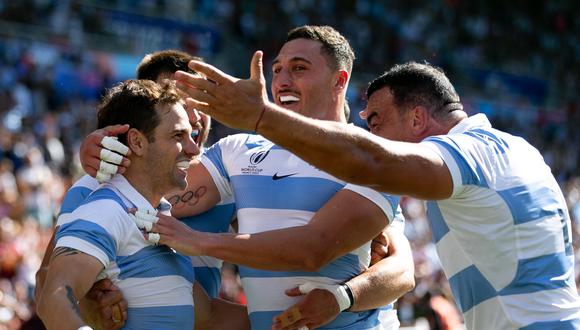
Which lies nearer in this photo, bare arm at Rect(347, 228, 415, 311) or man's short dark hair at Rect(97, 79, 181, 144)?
man's short dark hair at Rect(97, 79, 181, 144)

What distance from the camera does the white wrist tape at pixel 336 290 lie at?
14.5ft

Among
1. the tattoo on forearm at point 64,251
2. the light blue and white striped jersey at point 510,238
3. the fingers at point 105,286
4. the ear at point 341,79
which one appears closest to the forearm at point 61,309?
the tattoo on forearm at point 64,251

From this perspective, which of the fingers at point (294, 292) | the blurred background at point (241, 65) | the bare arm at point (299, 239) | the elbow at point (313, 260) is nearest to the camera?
the bare arm at point (299, 239)

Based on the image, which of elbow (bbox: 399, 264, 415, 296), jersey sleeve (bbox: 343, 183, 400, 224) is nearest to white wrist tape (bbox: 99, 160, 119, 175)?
jersey sleeve (bbox: 343, 183, 400, 224)

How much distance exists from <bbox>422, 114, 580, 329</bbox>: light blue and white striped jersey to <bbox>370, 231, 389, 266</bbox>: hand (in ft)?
2.51

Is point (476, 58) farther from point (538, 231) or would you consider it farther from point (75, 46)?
point (538, 231)

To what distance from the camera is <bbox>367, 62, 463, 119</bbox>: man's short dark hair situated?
447 cm

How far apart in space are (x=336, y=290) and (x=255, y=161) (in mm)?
768

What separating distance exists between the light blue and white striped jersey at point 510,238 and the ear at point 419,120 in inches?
12.2

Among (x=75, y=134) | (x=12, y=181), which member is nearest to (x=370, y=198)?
(x=12, y=181)

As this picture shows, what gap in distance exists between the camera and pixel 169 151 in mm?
4203

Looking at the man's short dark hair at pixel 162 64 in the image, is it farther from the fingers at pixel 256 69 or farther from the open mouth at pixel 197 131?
the fingers at pixel 256 69

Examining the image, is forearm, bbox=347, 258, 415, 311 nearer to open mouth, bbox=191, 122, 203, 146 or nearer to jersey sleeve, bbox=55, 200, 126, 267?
open mouth, bbox=191, 122, 203, 146

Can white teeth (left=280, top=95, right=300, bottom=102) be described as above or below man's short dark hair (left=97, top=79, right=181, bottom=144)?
above
